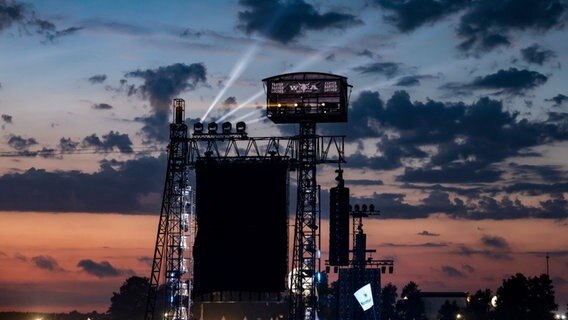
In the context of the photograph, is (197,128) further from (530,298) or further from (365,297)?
(530,298)


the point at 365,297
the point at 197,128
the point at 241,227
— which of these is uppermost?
the point at 197,128

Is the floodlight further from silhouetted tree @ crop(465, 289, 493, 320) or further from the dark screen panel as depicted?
silhouetted tree @ crop(465, 289, 493, 320)

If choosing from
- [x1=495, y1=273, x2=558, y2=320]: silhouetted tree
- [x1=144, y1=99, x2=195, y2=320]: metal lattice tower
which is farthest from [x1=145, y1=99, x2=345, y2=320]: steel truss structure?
[x1=495, y1=273, x2=558, y2=320]: silhouetted tree

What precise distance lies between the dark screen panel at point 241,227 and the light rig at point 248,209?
0.07 metres

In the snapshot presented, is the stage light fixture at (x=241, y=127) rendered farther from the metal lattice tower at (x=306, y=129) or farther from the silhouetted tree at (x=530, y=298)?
the silhouetted tree at (x=530, y=298)

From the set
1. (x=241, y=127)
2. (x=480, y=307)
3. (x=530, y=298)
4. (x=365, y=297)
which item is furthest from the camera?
(x=480, y=307)

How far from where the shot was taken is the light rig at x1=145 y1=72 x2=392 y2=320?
75625 mm

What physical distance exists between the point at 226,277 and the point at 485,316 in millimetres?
90370

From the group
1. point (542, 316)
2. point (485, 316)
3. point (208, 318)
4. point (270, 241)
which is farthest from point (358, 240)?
point (208, 318)

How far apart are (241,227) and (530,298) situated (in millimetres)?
60896

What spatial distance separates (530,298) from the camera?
12775cm

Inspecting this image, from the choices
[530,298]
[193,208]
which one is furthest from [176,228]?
[530,298]

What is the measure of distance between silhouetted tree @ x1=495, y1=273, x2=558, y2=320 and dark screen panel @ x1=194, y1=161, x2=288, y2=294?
58.2m

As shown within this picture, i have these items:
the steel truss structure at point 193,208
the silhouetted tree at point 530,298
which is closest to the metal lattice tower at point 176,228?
the steel truss structure at point 193,208
